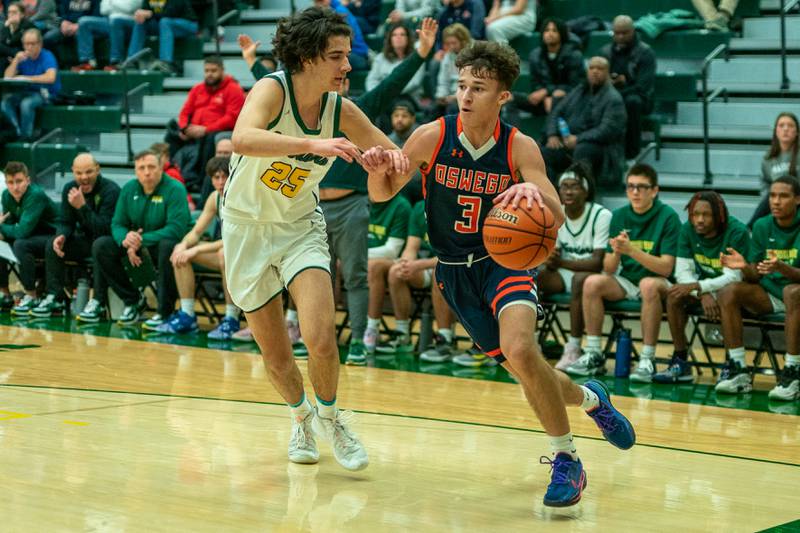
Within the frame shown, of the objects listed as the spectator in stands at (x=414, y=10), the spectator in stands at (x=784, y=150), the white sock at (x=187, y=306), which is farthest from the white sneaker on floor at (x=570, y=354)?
the spectator in stands at (x=414, y=10)

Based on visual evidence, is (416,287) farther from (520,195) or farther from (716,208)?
(520,195)

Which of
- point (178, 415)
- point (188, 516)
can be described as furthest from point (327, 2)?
point (188, 516)

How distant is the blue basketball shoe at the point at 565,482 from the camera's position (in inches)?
166

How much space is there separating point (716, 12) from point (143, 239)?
19.3 feet

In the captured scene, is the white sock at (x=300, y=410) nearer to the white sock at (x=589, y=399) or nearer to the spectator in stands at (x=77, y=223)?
the white sock at (x=589, y=399)

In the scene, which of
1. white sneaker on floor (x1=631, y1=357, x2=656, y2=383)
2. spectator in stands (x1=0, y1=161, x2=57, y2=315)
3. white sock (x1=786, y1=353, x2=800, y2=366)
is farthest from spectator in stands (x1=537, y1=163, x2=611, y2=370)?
spectator in stands (x1=0, y1=161, x2=57, y2=315)

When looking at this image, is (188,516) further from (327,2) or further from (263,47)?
(263,47)

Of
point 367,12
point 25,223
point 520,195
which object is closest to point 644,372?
point 520,195

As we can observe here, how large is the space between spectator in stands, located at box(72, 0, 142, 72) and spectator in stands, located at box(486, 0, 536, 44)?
5147 mm

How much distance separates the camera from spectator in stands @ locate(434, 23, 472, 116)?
414 inches

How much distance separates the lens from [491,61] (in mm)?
4574

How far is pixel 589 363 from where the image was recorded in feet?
26.2

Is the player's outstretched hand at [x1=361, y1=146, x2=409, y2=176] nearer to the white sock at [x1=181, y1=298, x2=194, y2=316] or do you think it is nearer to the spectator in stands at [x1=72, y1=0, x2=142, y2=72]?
the white sock at [x1=181, y1=298, x2=194, y2=316]

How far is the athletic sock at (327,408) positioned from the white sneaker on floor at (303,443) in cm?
13
